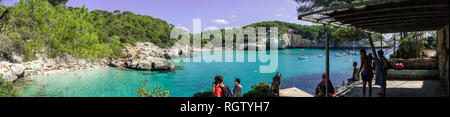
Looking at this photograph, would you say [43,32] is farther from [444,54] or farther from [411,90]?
[444,54]

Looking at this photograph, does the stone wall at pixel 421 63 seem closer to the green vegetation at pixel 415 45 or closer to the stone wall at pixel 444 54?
the stone wall at pixel 444 54

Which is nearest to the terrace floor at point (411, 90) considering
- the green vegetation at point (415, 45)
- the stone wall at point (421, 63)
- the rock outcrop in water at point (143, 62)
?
the stone wall at point (421, 63)

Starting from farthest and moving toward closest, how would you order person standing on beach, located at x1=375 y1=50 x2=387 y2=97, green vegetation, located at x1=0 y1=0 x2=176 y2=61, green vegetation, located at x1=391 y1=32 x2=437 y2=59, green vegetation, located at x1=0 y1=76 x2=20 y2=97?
green vegetation, located at x1=0 y1=0 x2=176 y2=61 < green vegetation, located at x1=391 y1=32 x2=437 y2=59 < green vegetation, located at x1=0 y1=76 x2=20 y2=97 < person standing on beach, located at x1=375 y1=50 x2=387 y2=97

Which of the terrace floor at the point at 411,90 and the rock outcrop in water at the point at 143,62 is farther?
the rock outcrop in water at the point at 143,62

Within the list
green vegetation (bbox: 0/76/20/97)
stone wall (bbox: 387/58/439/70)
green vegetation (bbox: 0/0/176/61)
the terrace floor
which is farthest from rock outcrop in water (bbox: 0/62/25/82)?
stone wall (bbox: 387/58/439/70)

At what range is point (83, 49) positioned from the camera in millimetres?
15711

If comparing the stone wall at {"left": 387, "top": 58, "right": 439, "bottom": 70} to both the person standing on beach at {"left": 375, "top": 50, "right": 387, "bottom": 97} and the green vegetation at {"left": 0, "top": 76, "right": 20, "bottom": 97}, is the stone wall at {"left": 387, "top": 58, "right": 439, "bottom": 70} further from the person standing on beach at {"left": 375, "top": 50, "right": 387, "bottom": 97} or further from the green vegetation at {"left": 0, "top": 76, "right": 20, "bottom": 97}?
the green vegetation at {"left": 0, "top": 76, "right": 20, "bottom": 97}

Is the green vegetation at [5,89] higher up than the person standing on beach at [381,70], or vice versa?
the person standing on beach at [381,70]

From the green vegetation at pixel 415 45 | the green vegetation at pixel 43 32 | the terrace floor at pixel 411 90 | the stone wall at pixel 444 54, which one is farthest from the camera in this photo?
the green vegetation at pixel 43 32

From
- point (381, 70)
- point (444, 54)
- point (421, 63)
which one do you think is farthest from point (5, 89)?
point (421, 63)

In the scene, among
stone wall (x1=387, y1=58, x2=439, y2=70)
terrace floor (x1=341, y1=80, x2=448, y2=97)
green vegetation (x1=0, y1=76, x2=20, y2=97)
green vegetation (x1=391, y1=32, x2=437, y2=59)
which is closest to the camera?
terrace floor (x1=341, y1=80, x2=448, y2=97)

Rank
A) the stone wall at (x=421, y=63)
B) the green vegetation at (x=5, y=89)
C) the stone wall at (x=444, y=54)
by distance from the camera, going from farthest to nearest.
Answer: the green vegetation at (x=5, y=89), the stone wall at (x=421, y=63), the stone wall at (x=444, y=54)

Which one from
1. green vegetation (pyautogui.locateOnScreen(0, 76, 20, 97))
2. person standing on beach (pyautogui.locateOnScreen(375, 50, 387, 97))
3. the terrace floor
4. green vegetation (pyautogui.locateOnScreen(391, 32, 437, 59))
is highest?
green vegetation (pyautogui.locateOnScreen(391, 32, 437, 59))
